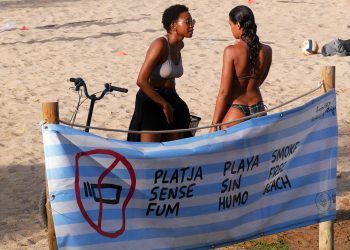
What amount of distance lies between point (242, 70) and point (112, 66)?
287 inches

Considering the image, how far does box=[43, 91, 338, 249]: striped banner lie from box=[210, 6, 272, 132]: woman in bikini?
717mm

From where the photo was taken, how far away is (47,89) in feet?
40.0

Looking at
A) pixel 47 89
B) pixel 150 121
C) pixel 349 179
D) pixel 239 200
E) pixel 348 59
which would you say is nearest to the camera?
pixel 239 200

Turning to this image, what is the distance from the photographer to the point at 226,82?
6.36m

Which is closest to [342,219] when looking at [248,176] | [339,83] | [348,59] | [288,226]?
[288,226]

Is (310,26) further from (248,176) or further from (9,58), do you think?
(248,176)

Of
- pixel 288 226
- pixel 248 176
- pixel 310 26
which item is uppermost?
pixel 248 176

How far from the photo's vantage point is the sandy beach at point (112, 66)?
26.9ft

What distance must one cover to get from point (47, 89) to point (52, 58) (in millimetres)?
1836

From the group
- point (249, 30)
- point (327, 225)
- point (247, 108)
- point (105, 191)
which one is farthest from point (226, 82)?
point (105, 191)

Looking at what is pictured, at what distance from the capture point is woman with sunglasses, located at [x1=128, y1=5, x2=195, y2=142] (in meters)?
6.34

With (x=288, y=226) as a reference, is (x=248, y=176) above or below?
above

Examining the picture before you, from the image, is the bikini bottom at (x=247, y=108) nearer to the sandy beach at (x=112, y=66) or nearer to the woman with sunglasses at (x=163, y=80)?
the woman with sunglasses at (x=163, y=80)

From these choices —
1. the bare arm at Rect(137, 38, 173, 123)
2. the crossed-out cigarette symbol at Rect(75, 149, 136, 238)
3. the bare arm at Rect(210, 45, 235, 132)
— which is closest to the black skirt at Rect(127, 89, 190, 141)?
the bare arm at Rect(137, 38, 173, 123)
